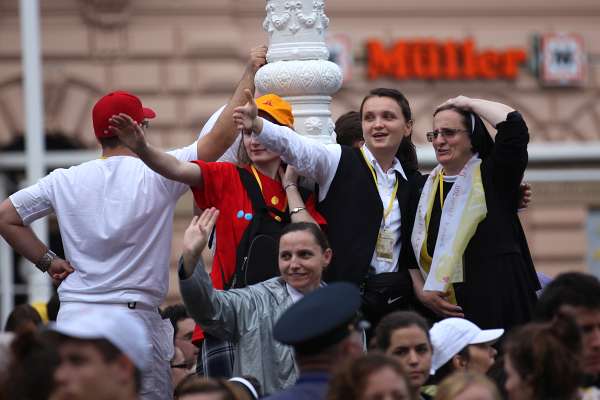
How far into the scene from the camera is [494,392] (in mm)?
7047

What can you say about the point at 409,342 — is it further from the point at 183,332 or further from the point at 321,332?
the point at 183,332

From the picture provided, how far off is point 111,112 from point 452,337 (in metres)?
1.83

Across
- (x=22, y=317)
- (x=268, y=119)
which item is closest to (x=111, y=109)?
(x=268, y=119)

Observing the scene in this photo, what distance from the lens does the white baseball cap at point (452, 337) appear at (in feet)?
28.6

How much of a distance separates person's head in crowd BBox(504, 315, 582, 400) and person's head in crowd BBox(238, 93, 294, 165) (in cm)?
203

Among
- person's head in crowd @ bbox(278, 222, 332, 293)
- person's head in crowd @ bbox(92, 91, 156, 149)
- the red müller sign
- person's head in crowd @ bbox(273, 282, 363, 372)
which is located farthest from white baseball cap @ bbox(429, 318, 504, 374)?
the red müller sign

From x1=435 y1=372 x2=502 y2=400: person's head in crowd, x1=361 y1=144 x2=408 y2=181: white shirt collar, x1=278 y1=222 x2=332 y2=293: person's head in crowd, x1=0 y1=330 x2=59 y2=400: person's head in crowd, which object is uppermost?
x1=361 y1=144 x2=408 y2=181: white shirt collar

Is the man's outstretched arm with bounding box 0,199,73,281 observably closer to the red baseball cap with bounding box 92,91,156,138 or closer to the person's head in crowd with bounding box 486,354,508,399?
the red baseball cap with bounding box 92,91,156,138

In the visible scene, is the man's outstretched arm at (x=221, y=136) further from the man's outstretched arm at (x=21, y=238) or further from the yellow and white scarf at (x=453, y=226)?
the yellow and white scarf at (x=453, y=226)

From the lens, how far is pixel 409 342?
827 cm

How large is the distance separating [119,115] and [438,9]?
44.0 ft

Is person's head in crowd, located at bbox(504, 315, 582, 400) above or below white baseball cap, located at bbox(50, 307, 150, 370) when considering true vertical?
below

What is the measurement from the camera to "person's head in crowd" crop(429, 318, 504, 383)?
8.73 metres

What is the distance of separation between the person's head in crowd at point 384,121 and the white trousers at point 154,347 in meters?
1.30
